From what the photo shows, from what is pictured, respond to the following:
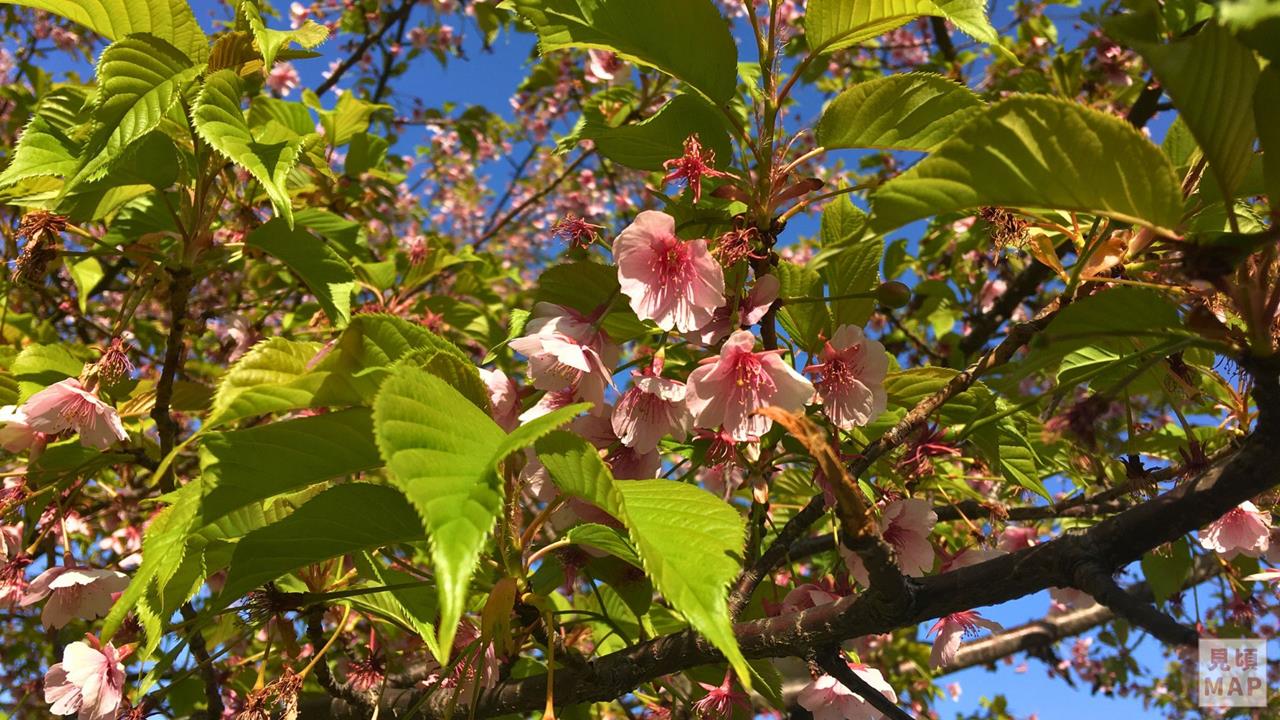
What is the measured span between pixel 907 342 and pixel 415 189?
4.48 m

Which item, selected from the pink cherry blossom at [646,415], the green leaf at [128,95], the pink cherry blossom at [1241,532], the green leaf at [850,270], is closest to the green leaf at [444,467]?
the pink cherry blossom at [646,415]

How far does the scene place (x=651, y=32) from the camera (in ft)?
3.53

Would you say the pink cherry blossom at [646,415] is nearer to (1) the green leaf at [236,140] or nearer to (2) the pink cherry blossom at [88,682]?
(1) the green leaf at [236,140]

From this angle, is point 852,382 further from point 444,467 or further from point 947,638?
point 444,467

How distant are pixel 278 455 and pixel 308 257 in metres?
0.82

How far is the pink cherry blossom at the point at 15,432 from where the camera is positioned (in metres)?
1.47

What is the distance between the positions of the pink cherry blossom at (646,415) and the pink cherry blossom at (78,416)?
1.02 metres

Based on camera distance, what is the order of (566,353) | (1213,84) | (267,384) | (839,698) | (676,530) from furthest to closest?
1. (839,698)
2. (566,353)
3. (267,384)
4. (676,530)
5. (1213,84)

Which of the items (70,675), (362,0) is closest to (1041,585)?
(70,675)

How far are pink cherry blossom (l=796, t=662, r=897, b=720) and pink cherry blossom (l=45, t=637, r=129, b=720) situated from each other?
4.00 feet

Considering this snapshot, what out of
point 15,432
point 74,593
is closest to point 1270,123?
point 15,432

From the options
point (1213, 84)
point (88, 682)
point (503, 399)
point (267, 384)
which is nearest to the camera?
point (1213, 84)

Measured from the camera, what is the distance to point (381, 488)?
0.93 metres

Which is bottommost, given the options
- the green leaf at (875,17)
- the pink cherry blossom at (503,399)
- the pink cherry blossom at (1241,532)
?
the pink cherry blossom at (1241,532)
